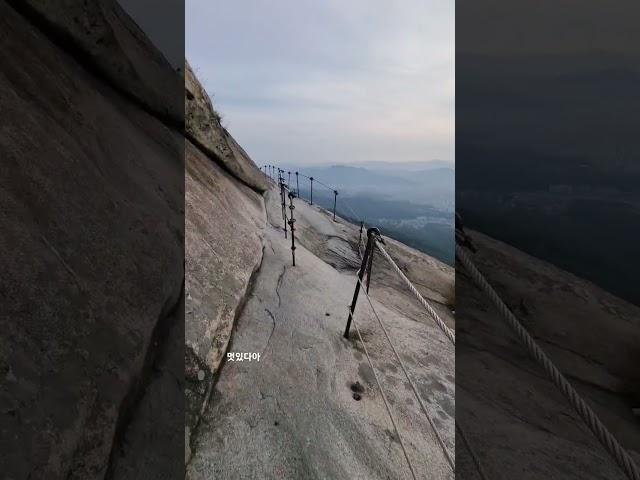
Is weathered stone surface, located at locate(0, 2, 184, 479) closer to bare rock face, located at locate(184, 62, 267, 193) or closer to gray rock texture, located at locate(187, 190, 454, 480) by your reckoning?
gray rock texture, located at locate(187, 190, 454, 480)

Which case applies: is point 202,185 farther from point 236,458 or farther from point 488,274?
point 488,274

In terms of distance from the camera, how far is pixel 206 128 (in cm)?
726

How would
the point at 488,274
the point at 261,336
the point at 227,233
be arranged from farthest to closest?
the point at 488,274 < the point at 227,233 < the point at 261,336

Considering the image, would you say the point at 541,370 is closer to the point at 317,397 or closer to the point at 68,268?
the point at 317,397

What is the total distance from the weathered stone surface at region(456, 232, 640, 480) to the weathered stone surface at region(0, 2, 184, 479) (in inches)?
113

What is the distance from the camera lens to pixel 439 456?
9.54 feet

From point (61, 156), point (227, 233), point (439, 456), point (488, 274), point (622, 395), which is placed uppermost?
point (61, 156)

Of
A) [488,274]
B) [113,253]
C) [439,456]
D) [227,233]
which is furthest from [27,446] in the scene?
[488,274]

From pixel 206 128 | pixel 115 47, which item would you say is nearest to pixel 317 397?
pixel 115 47

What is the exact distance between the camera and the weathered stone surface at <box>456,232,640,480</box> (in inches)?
123

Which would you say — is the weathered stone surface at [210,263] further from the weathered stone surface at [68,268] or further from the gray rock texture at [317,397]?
the weathered stone surface at [68,268]

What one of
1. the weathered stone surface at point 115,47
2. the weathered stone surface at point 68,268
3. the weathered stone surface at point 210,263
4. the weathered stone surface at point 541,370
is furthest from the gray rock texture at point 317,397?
the weathered stone surface at point 115,47

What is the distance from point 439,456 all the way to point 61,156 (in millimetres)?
Result: 4157

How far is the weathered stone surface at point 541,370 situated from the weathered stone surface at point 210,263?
2520 mm
